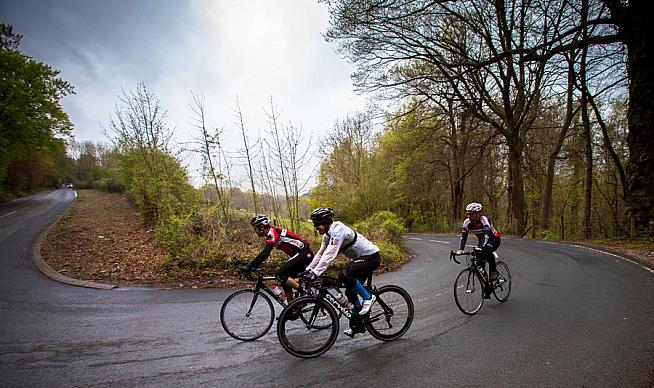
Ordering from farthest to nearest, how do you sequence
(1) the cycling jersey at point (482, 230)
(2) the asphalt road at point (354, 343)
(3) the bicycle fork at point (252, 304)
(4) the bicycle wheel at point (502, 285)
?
(4) the bicycle wheel at point (502, 285) < (1) the cycling jersey at point (482, 230) < (3) the bicycle fork at point (252, 304) < (2) the asphalt road at point (354, 343)

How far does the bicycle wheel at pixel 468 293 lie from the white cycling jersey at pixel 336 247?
2.08m

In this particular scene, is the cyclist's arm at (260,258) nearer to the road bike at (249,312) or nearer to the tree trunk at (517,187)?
the road bike at (249,312)

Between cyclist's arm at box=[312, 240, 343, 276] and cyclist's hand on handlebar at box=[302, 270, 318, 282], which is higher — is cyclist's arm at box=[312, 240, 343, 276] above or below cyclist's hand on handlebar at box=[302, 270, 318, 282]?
above

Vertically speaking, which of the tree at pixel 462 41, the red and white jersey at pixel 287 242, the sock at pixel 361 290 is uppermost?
the tree at pixel 462 41

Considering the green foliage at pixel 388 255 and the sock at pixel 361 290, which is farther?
the green foliage at pixel 388 255

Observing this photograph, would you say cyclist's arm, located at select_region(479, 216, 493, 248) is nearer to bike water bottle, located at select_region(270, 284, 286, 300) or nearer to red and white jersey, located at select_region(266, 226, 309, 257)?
red and white jersey, located at select_region(266, 226, 309, 257)

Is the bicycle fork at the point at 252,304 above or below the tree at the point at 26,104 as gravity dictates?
below

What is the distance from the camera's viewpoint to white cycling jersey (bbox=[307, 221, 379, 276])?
169 inches

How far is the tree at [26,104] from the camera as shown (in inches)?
957

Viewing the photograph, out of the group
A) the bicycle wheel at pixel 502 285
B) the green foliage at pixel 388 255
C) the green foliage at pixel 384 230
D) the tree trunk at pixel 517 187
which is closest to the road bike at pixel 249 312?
the bicycle wheel at pixel 502 285

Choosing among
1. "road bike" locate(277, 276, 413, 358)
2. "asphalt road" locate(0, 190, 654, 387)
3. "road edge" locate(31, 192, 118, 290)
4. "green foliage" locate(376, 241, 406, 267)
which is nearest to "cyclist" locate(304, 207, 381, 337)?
"road bike" locate(277, 276, 413, 358)

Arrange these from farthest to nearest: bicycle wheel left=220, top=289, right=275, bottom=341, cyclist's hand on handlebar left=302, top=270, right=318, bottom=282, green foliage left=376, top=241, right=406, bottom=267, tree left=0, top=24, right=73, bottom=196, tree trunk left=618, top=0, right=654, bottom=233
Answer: tree left=0, top=24, right=73, bottom=196, tree trunk left=618, top=0, right=654, bottom=233, green foliage left=376, top=241, right=406, bottom=267, bicycle wheel left=220, top=289, right=275, bottom=341, cyclist's hand on handlebar left=302, top=270, right=318, bottom=282

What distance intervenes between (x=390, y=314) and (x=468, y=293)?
1.88 meters

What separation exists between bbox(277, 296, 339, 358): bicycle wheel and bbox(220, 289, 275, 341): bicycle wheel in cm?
39
